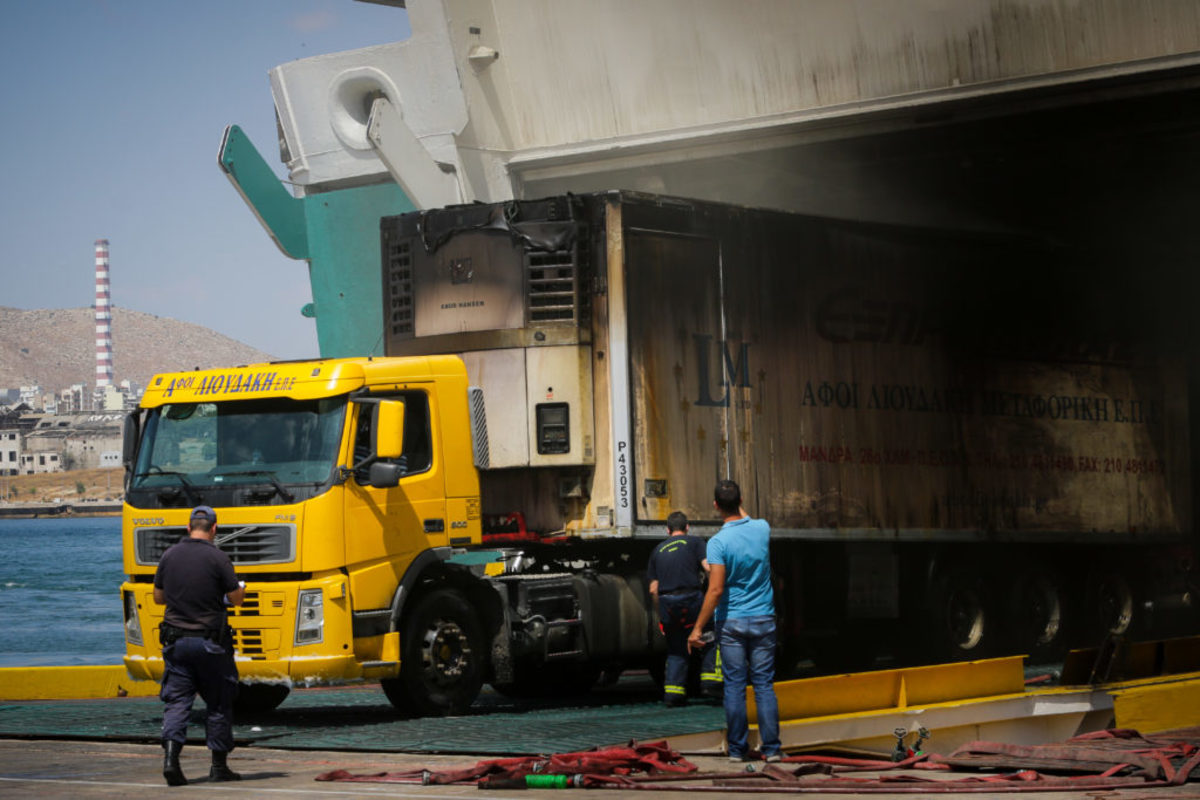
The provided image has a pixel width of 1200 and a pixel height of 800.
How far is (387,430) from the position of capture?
12.8 metres

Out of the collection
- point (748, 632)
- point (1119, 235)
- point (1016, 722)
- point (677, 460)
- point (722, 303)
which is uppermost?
point (1119, 235)

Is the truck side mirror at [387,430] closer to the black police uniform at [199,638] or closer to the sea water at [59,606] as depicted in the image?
the black police uniform at [199,638]

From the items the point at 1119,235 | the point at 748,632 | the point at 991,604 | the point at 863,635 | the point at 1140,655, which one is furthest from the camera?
the point at 1119,235

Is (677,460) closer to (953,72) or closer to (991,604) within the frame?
(991,604)

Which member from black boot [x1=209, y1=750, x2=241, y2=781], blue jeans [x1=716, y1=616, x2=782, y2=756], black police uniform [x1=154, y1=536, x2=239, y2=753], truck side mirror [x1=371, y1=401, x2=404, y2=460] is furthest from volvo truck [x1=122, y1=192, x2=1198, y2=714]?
blue jeans [x1=716, y1=616, x2=782, y2=756]

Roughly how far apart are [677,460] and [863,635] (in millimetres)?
3569

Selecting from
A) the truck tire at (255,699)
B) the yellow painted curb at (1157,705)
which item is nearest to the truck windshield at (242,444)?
the truck tire at (255,699)

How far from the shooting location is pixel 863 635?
1695 centimetres

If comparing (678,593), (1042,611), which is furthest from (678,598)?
(1042,611)

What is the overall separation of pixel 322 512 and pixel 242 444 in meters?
0.87

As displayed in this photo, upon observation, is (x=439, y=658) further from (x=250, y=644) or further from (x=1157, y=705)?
(x=1157, y=705)

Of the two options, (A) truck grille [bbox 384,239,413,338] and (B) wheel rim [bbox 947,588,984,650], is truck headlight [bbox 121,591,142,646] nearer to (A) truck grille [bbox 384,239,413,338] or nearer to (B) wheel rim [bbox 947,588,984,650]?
(A) truck grille [bbox 384,239,413,338]

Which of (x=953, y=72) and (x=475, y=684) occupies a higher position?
(x=953, y=72)

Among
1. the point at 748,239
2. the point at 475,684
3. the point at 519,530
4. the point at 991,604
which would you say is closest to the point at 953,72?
the point at 748,239
